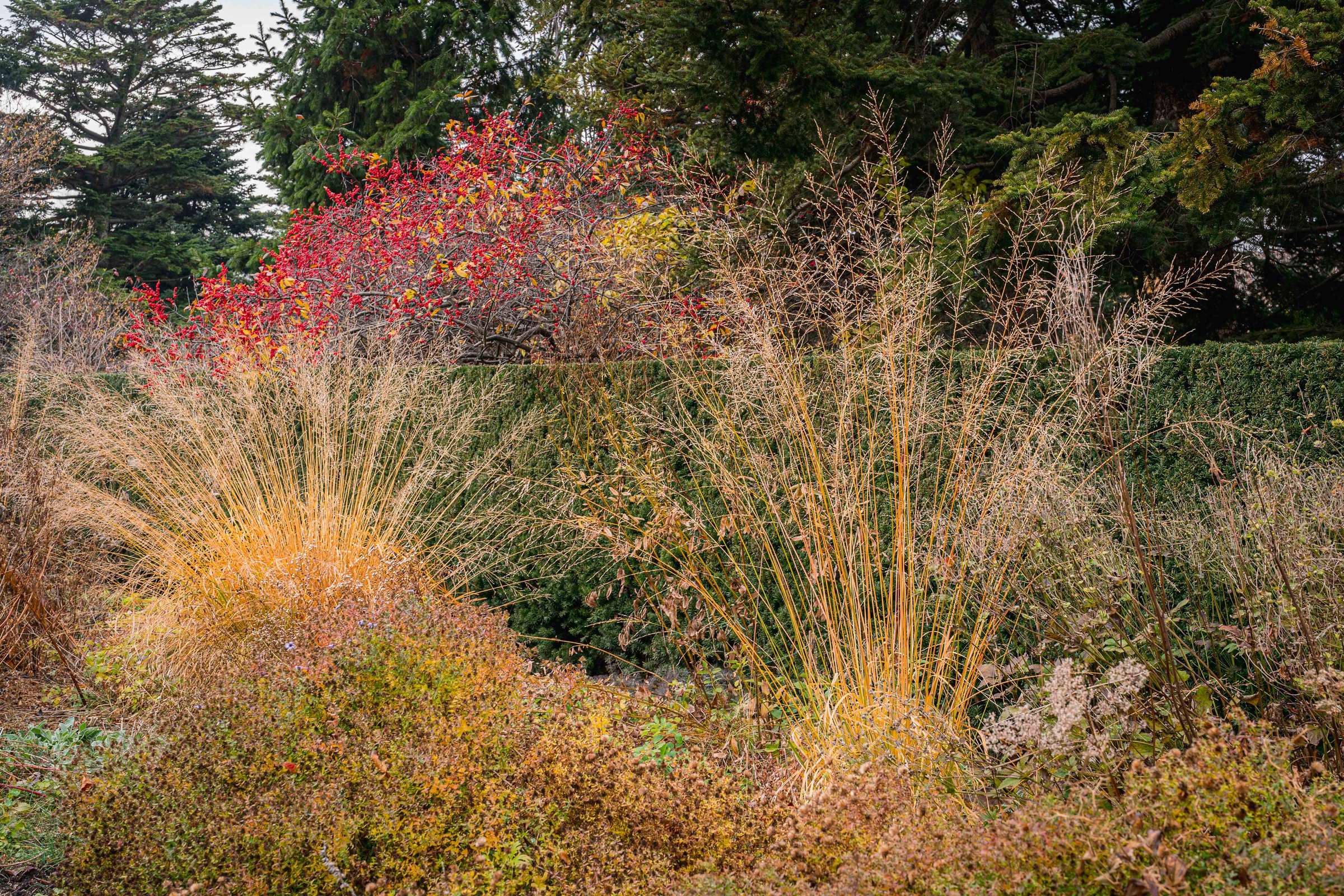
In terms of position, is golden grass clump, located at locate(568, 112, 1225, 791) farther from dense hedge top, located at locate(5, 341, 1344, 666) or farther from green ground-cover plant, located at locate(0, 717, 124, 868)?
green ground-cover plant, located at locate(0, 717, 124, 868)

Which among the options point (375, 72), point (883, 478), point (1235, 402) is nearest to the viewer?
point (1235, 402)

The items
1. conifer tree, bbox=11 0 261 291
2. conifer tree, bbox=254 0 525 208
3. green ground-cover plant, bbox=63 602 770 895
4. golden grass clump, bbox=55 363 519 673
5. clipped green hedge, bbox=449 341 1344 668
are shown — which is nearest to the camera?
green ground-cover plant, bbox=63 602 770 895

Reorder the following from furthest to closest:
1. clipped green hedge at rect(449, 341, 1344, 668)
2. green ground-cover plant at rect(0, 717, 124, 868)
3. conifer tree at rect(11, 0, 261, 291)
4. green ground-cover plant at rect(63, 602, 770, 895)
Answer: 1. conifer tree at rect(11, 0, 261, 291)
2. clipped green hedge at rect(449, 341, 1344, 668)
3. green ground-cover plant at rect(0, 717, 124, 868)
4. green ground-cover plant at rect(63, 602, 770, 895)

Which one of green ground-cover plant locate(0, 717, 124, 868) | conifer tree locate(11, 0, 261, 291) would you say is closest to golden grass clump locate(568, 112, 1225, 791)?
green ground-cover plant locate(0, 717, 124, 868)

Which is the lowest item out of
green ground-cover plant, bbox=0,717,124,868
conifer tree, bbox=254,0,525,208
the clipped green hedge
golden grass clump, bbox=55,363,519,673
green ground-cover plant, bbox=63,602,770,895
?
green ground-cover plant, bbox=0,717,124,868

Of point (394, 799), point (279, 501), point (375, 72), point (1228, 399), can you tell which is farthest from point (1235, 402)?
point (375, 72)

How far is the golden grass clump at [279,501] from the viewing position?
3.61 metres

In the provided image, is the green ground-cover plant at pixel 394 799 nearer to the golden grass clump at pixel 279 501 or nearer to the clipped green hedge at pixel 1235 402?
the golden grass clump at pixel 279 501

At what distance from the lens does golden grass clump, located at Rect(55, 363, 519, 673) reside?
3607 mm

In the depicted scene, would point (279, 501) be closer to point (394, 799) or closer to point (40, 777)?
point (40, 777)

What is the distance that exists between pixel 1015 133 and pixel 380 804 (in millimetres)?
4586

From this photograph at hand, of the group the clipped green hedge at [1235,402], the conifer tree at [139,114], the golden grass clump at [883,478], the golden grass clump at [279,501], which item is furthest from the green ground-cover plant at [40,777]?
the conifer tree at [139,114]

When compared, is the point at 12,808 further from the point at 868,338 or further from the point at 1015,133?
the point at 1015,133

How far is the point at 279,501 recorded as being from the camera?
4273mm
